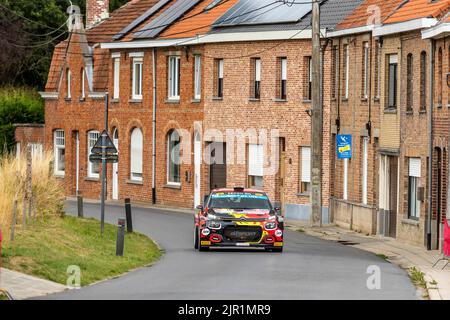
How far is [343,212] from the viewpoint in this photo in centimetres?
4509

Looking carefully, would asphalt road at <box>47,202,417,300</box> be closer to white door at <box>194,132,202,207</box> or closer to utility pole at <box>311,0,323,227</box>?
utility pole at <box>311,0,323,227</box>

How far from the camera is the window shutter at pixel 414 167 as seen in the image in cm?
3809

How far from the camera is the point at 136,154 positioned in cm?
5772

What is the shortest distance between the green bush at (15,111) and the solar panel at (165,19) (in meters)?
12.5

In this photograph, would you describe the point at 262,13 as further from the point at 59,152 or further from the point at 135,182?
the point at 59,152

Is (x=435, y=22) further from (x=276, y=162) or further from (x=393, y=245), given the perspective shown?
(x=276, y=162)

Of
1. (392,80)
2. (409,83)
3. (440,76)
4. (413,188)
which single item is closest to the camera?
(440,76)

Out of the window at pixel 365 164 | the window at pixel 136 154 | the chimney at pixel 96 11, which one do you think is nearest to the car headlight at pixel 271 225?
the window at pixel 365 164

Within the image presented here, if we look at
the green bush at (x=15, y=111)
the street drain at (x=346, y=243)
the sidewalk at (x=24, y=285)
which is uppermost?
the green bush at (x=15, y=111)

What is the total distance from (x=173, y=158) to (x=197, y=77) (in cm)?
350

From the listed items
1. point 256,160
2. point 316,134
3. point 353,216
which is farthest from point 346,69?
point 256,160

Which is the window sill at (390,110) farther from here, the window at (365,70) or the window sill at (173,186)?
the window sill at (173,186)

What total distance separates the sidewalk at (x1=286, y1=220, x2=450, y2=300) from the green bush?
23545mm
